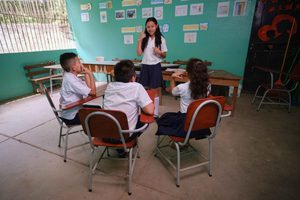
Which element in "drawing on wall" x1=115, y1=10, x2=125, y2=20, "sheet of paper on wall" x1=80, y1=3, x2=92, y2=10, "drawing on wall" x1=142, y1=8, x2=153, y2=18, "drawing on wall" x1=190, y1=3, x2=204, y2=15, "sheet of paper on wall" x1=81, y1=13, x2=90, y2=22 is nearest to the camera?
"drawing on wall" x1=190, y1=3, x2=204, y2=15

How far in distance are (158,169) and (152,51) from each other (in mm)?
1621

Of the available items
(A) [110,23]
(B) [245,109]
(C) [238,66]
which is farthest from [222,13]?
(A) [110,23]

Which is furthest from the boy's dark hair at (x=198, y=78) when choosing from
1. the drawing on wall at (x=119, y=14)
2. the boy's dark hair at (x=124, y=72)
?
the drawing on wall at (x=119, y=14)

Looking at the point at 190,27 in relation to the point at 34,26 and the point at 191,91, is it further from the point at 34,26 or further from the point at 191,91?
the point at 34,26

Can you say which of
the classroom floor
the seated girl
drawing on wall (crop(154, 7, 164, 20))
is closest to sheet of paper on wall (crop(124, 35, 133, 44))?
drawing on wall (crop(154, 7, 164, 20))

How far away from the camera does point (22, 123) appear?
8.91 ft

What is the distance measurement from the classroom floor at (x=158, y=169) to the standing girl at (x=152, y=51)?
0.74m

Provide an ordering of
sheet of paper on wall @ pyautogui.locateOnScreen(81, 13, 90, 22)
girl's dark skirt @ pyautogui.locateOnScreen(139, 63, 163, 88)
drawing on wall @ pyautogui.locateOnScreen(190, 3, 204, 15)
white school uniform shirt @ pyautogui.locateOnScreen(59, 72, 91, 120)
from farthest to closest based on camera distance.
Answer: sheet of paper on wall @ pyautogui.locateOnScreen(81, 13, 90, 22) → drawing on wall @ pyautogui.locateOnScreen(190, 3, 204, 15) → girl's dark skirt @ pyautogui.locateOnScreen(139, 63, 163, 88) → white school uniform shirt @ pyautogui.locateOnScreen(59, 72, 91, 120)

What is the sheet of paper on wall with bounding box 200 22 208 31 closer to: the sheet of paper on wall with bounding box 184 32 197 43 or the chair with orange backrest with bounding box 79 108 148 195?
the sheet of paper on wall with bounding box 184 32 197 43

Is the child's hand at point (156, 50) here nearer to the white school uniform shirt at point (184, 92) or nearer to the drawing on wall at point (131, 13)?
the white school uniform shirt at point (184, 92)

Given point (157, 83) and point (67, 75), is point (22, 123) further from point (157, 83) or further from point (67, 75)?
point (157, 83)

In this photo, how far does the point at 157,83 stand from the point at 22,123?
225 centimetres

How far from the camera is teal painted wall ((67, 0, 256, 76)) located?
3.46m

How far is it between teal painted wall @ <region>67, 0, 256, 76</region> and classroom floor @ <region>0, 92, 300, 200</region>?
1712 mm
